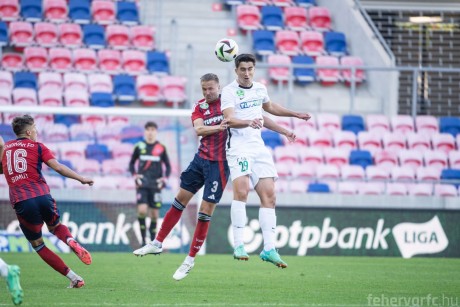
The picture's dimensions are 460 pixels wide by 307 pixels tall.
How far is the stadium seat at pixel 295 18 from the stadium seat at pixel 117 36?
167 inches

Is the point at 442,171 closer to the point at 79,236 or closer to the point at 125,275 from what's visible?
the point at 79,236

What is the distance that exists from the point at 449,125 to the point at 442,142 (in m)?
0.62

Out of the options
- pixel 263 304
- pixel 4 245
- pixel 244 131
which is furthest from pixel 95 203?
pixel 263 304

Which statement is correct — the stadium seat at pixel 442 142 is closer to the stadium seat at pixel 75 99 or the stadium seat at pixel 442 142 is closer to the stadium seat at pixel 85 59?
the stadium seat at pixel 75 99

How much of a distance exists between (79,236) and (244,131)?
688cm

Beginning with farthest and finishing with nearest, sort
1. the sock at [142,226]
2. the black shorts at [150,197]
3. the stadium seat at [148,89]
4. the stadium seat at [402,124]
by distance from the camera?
the stadium seat at [402,124], the stadium seat at [148,89], the black shorts at [150,197], the sock at [142,226]

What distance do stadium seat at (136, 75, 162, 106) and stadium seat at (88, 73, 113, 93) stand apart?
2.08ft

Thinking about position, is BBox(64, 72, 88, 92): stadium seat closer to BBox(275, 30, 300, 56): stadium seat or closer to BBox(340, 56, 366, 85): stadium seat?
BBox(275, 30, 300, 56): stadium seat

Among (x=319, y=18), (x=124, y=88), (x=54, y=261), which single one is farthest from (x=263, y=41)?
(x=54, y=261)

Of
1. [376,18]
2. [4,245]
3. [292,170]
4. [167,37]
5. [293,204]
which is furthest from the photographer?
[376,18]

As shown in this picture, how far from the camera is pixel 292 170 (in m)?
18.6

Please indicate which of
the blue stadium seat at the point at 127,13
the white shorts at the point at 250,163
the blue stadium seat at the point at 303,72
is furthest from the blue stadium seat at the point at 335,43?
the white shorts at the point at 250,163

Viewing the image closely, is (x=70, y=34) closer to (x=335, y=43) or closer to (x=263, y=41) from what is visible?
(x=263, y=41)

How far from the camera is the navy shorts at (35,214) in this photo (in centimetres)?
905
